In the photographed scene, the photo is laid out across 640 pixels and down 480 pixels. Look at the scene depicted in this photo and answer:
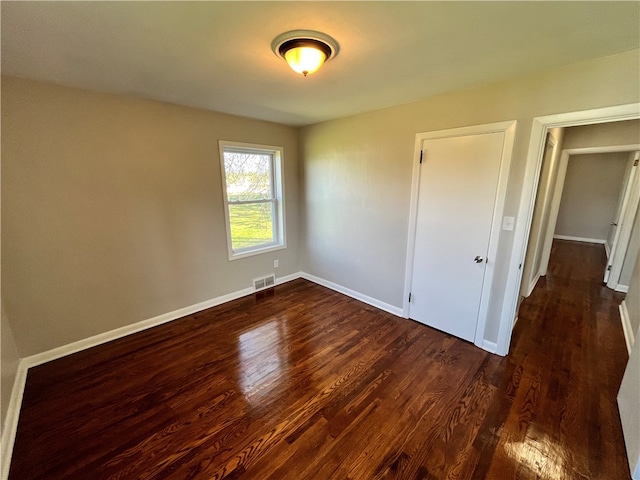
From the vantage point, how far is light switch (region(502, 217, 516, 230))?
219 cm

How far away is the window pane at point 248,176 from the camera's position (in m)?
3.37

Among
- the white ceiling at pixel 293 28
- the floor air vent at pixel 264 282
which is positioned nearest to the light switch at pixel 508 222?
the white ceiling at pixel 293 28

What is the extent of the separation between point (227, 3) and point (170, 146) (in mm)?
1980

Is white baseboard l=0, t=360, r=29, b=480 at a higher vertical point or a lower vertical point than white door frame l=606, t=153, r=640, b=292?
lower

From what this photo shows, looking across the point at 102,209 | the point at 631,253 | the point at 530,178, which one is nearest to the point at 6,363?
the point at 102,209

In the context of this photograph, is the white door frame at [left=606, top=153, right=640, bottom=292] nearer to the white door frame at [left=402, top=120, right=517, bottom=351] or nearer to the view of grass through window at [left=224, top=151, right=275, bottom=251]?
the white door frame at [left=402, top=120, right=517, bottom=351]

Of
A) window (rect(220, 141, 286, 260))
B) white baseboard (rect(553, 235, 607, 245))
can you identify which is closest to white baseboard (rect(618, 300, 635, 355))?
window (rect(220, 141, 286, 260))

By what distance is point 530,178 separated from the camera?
6.77 feet

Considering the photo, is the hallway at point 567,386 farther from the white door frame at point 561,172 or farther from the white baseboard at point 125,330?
the white baseboard at point 125,330

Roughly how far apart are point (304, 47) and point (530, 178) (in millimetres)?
2007

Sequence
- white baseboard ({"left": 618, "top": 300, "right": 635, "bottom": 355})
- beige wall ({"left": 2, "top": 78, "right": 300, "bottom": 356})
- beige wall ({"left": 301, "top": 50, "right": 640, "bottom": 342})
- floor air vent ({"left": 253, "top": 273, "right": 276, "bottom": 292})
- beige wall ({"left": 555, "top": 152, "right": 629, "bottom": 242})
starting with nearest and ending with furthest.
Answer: beige wall ({"left": 301, "top": 50, "right": 640, "bottom": 342}) < beige wall ({"left": 2, "top": 78, "right": 300, "bottom": 356}) < white baseboard ({"left": 618, "top": 300, "right": 635, "bottom": 355}) < floor air vent ({"left": 253, "top": 273, "right": 276, "bottom": 292}) < beige wall ({"left": 555, "top": 152, "right": 629, "bottom": 242})

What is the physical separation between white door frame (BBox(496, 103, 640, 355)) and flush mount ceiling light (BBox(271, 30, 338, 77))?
1730 mm

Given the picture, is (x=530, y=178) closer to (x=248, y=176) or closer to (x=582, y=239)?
(x=248, y=176)

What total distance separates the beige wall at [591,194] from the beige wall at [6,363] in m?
10.8
